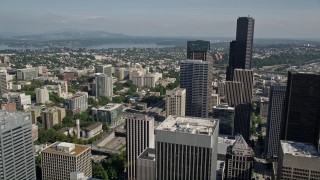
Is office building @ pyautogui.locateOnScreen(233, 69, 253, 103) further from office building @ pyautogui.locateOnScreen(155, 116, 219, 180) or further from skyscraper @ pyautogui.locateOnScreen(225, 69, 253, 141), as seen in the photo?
office building @ pyautogui.locateOnScreen(155, 116, 219, 180)

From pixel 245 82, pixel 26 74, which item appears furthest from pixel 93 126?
pixel 26 74

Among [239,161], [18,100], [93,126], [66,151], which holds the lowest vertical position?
[93,126]

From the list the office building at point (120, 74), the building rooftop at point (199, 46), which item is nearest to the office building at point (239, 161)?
the building rooftop at point (199, 46)

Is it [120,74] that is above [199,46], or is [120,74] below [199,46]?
below

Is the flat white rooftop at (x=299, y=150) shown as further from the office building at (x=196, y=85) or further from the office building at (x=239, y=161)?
the office building at (x=196, y=85)

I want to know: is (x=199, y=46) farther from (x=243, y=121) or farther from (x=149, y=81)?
(x=149, y=81)

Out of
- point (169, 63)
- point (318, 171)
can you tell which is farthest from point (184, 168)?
point (169, 63)
